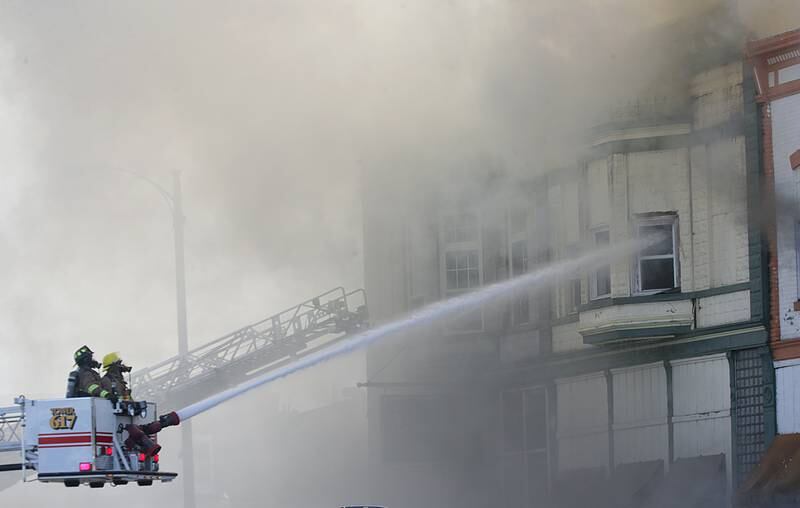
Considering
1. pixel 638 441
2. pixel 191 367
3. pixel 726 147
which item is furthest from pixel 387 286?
pixel 726 147

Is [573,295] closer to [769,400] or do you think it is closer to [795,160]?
[769,400]

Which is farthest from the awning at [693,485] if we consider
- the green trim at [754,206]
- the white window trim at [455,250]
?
the white window trim at [455,250]

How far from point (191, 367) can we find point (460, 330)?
15.1 feet

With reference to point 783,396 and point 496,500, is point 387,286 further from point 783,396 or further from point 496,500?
point 783,396

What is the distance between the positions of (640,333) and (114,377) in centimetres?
766

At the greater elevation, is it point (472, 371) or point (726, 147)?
point (726, 147)

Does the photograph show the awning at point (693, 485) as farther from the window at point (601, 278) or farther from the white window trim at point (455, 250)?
the white window trim at point (455, 250)

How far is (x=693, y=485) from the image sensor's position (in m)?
20.8

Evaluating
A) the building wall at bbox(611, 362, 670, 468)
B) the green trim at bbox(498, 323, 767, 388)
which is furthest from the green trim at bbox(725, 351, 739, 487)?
the building wall at bbox(611, 362, 670, 468)

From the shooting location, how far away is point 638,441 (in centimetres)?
2219

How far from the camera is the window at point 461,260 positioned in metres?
25.5

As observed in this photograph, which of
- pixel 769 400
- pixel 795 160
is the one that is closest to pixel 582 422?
pixel 769 400

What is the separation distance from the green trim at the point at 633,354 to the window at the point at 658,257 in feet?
2.64

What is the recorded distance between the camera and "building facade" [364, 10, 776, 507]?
20.5m
